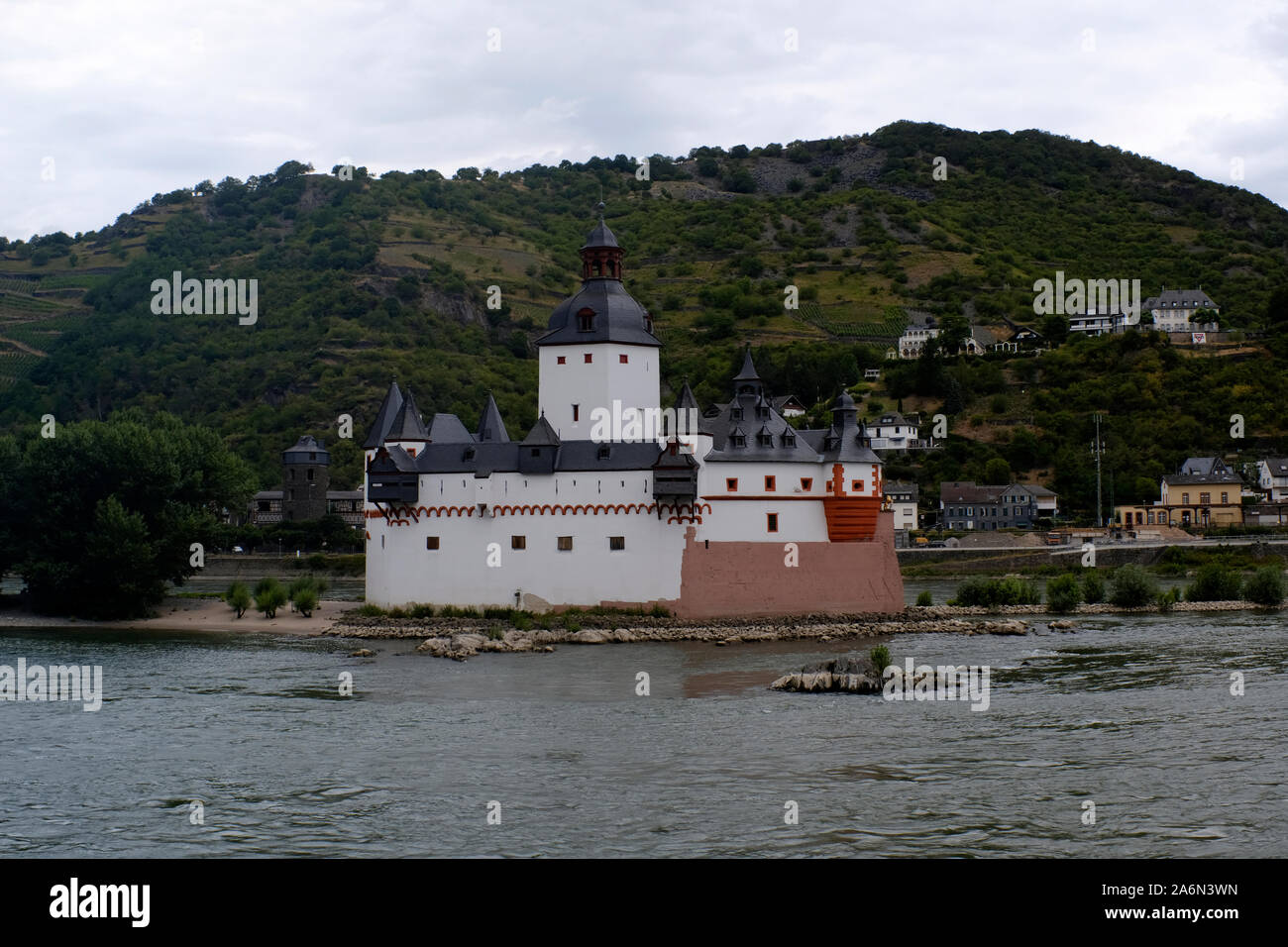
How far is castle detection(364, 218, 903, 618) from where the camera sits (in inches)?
2084

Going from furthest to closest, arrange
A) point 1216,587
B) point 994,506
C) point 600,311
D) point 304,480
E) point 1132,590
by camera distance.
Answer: point 304,480, point 994,506, point 1216,587, point 1132,590, point 600,311

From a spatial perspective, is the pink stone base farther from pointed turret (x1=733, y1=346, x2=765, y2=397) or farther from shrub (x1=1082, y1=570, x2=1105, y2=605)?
shrub (x1=1082, y1=570, x2=1105, y2=605)

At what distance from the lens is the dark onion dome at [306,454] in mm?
116062

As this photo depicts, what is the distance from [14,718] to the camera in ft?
110

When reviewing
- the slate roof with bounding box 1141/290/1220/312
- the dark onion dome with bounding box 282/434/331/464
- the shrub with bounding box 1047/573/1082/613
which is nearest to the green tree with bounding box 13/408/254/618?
the shrub with bounding box 1047/573/1082/613

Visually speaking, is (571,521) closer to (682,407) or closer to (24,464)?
(682,407)

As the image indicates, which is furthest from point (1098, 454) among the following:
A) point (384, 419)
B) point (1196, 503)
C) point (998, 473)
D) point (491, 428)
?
point (384, 419)

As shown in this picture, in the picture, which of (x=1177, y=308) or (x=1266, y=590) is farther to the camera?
(x=1177, y=308)

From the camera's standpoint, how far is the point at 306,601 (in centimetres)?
5706

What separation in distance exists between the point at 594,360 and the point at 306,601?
1564 centimetres

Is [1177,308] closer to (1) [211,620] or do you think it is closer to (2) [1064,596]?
(2) [1064,596]
